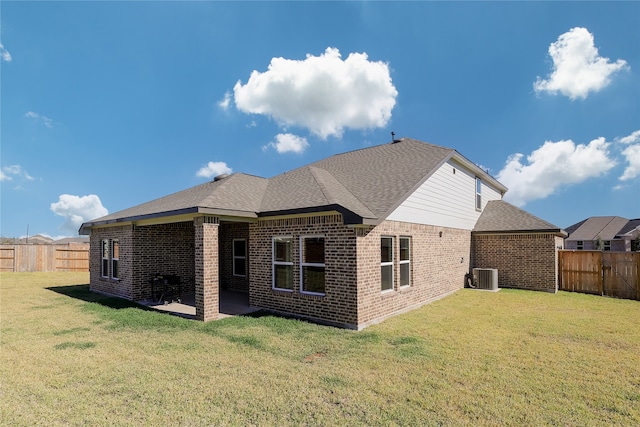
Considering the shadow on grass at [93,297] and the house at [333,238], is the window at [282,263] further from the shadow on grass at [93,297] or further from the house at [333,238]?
the shadow on grass at [93,297]

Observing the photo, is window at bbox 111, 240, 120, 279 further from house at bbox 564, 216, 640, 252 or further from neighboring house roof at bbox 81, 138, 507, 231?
house at bbox 564, 216, 640, 252

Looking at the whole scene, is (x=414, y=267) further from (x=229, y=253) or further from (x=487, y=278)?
(x=229, y=253)

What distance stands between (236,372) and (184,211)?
490 cm

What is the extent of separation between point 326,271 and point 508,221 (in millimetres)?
11186

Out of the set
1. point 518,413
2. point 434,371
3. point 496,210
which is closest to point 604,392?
point 518,413

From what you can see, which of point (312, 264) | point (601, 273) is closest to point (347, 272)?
point (312, 264)

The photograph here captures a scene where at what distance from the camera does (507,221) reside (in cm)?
1568

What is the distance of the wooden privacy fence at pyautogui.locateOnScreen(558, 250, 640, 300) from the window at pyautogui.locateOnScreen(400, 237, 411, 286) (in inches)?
357

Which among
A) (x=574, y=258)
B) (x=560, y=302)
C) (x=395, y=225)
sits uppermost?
(x=395, y=225)

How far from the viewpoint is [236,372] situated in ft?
17.8

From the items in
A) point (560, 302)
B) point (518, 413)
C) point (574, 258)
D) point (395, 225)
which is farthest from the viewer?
point (574, 258)

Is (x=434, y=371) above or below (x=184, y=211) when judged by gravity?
below

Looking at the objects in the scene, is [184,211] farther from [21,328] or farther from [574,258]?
[574,258]

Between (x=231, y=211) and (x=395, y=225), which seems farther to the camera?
(x=395, y=225)
